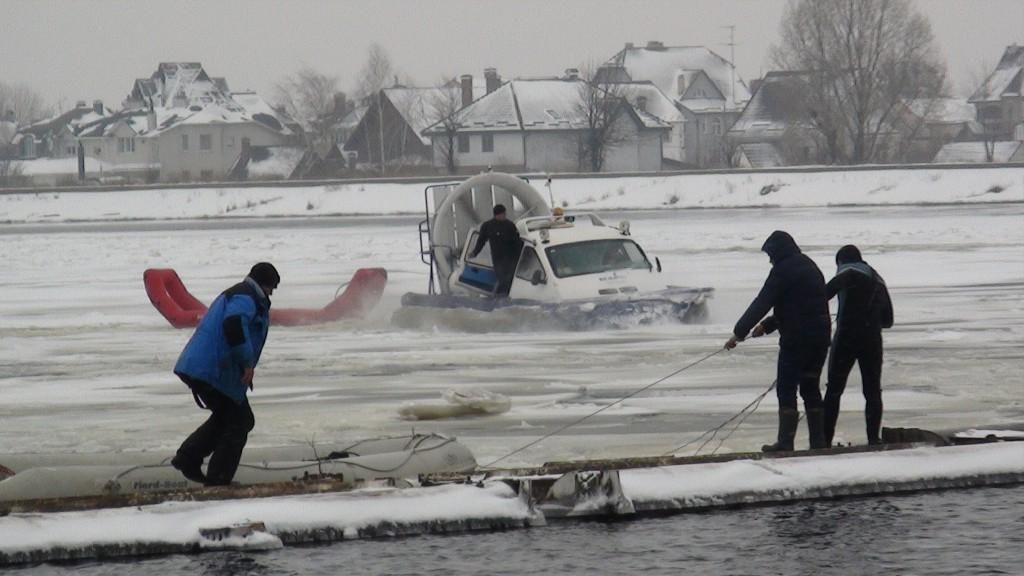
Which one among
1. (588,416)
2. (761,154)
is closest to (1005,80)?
(761,154)

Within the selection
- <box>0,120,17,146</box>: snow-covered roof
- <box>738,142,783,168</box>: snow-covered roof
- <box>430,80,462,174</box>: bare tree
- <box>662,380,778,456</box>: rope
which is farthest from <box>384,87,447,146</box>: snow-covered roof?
<box>662,380,778,456</box>: rope

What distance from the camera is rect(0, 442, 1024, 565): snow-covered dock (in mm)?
11266

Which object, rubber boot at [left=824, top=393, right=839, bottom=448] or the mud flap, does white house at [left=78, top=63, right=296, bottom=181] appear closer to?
rubber boot at [left=824, top=393, right=839, bottom=448]

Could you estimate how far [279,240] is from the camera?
45.3 metres

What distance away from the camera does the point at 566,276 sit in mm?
22953

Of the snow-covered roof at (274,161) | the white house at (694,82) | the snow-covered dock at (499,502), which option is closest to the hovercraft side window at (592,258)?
the snow-covered dock at (499,502)

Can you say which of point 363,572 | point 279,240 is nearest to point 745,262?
point 279,240

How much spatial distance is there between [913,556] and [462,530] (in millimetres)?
2900

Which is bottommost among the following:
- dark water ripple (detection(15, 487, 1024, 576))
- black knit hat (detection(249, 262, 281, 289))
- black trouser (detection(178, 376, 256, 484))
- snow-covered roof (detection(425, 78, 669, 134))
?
dark water ripple (detection(15, 487, 1024, 576))

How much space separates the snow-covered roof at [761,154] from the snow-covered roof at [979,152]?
10.3 meters

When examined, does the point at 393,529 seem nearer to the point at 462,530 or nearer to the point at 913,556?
the point at 462,530

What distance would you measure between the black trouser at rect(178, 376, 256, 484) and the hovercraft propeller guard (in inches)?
419

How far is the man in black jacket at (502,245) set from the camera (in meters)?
23.1

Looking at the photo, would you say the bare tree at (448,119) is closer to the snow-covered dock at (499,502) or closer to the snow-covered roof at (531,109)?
the snow-covered roof at (531,109)
